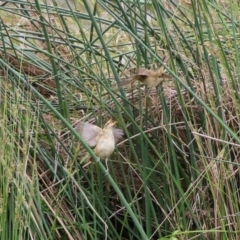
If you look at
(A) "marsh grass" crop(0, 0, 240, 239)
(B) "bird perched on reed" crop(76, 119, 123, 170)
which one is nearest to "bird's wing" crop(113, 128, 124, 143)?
(A) "marsh grass" crop(0, 0, 240, 239)

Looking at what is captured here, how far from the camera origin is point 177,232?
1419 millimetres

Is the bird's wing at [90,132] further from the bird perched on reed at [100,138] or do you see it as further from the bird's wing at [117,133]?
the bird's wing at [117,133]

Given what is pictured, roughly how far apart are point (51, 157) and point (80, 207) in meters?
0.14

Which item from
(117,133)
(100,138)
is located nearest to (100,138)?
(100,138)

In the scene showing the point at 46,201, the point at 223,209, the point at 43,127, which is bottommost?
the point at 223,209

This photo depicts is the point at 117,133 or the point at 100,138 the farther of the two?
the point at 117,133

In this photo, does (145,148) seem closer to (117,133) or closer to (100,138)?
(117,133)

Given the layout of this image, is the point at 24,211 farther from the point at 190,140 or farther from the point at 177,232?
the point at 190,140

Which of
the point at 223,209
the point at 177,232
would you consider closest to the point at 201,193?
the point at 223,209

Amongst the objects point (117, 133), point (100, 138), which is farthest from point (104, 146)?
point (117, 133)

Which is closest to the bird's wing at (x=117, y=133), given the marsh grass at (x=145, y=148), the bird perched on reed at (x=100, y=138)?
the marsh grass at (x=145, y=148)

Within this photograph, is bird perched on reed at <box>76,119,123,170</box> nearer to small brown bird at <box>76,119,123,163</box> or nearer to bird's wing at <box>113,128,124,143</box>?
small brown bird at <box>76,119,123,163</box>

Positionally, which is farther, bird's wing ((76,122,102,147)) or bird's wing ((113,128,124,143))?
bird's wing ((113,128,124,143))

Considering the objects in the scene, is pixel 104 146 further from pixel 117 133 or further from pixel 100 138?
pixel 117 133
